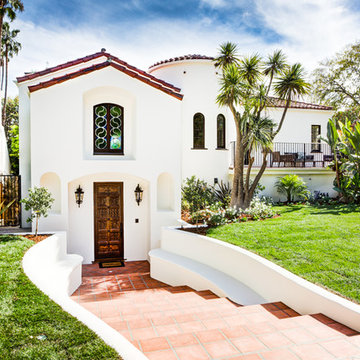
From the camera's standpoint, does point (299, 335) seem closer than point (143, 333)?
Yes

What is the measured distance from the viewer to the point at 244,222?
43.3ft

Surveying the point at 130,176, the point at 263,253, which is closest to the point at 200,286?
the point at 263,253

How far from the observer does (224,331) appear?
553 centimetres

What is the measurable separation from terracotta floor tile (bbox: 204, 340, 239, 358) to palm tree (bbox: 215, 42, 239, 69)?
1249 cm

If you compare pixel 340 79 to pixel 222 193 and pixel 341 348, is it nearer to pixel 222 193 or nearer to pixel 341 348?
pixel 222 193

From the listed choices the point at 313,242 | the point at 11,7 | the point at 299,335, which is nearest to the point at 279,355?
the point at 299,335

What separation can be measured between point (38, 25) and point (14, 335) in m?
11.6

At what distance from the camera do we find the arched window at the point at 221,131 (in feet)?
60.4

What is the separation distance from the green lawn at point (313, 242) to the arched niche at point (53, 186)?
6339 millimetres

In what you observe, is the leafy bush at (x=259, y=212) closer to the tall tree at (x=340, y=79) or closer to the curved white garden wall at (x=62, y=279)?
the curved white garden wall at (x=62, y=279)

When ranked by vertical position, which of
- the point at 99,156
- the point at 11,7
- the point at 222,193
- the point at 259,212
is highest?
the point at 11,7

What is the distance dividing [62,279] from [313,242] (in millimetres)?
7378

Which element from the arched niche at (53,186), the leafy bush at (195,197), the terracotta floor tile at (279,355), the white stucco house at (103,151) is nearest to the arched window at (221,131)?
the white stucco house at (103,151)

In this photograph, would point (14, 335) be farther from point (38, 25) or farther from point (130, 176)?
point (38, 25)
